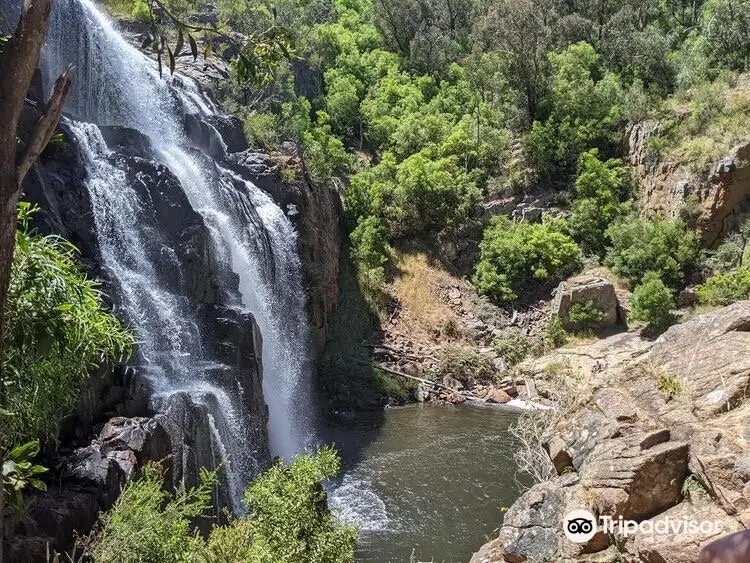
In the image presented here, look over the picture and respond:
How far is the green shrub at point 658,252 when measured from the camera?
28000mm

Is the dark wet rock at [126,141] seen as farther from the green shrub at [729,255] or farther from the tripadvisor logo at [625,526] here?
the green shrub at [729,255]

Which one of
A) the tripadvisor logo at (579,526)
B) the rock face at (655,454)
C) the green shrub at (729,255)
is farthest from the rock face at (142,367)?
the green shrub at (729,255)

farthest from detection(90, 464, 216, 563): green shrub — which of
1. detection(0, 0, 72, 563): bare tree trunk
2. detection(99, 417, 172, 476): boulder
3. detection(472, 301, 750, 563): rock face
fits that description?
detection(0, 0, 72, 563): bare tree trunk

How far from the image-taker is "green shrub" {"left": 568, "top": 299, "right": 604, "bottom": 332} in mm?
27766

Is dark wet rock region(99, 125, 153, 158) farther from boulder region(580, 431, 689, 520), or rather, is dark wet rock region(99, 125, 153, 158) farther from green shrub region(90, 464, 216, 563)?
boulder region(580, 431, 689, 520)

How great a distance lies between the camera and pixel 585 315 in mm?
27766

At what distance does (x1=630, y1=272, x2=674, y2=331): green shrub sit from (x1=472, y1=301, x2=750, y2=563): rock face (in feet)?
61.4

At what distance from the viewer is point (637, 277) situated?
95.0 ft

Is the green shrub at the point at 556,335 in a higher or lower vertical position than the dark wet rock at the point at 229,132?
lower

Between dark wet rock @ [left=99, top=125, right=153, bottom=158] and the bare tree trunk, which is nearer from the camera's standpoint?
the bare tree trunk

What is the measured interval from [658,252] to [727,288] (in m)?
4.29

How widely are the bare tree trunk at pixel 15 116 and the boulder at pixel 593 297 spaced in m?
26.9

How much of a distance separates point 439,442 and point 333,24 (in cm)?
3548

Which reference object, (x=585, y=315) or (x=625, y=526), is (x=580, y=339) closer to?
(x=585, y=315)
